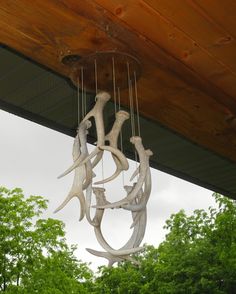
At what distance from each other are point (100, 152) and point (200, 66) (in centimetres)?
48

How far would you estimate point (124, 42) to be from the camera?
1.42 metres

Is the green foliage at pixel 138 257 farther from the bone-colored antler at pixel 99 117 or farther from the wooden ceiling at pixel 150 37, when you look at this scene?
the bone-colored antler at pixel 99 117

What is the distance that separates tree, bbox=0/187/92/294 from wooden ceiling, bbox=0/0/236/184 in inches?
360

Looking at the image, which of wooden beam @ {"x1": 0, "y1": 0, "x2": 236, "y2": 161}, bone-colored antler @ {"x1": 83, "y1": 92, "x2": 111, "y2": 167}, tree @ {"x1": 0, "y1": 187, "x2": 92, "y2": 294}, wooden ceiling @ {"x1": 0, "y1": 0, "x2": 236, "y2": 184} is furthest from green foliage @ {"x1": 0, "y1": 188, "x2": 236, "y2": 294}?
bone-colored antler @ {"x1": 83, "y1": 92, "x2": 111, "y2": 167}

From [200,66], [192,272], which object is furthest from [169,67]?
[192,272]

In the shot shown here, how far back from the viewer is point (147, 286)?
14859 mm

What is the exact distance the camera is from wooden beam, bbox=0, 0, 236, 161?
1.30 meters

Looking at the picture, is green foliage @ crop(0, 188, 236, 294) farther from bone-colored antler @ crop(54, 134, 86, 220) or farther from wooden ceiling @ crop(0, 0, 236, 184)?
bone-colored antler @ crop(54, 134, 86, 220)

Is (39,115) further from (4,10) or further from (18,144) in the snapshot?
(18,144)

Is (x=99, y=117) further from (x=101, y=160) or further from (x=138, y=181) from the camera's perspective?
(x=138, y=181)

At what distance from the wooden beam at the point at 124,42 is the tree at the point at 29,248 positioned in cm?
905

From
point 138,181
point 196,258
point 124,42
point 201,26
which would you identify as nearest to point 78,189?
point 138,181

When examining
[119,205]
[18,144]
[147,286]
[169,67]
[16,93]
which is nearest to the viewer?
[119,205]

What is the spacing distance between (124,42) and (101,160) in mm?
380
